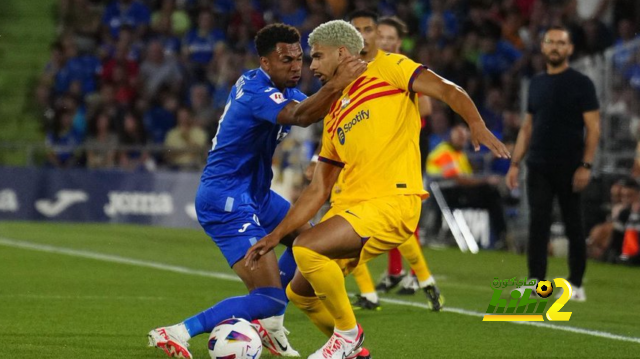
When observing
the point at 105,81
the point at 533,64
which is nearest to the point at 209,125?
the point at 105,81

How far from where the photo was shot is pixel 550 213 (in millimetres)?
11172

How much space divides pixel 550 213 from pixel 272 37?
4.29 m

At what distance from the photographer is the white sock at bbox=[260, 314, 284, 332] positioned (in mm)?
7668

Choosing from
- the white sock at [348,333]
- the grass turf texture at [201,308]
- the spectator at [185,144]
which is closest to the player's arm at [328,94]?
the white sock at [348,333]

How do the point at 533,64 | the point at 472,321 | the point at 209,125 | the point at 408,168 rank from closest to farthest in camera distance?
the point at 408,168, the point at 472,321, the point at 533,64, the point at 209,125

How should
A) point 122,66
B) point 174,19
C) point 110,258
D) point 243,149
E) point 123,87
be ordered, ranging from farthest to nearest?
point 174,19, point 122,66, point 123,87, point 110,258, point 243,149

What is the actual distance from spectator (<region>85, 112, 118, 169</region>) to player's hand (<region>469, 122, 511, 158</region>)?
15.8 metres

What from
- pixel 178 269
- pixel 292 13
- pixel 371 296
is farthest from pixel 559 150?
pixel 292 13

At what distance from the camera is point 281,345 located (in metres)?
7.75

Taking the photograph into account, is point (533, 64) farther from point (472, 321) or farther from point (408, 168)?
point (408, 168)

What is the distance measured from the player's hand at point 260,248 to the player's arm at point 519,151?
13.6 ft

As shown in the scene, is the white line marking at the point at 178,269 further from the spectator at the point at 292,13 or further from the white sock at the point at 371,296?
the spectator at the point at 292,13

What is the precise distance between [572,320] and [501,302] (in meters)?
0.83

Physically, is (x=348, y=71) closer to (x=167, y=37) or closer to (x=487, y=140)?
(x=487, y=140)
